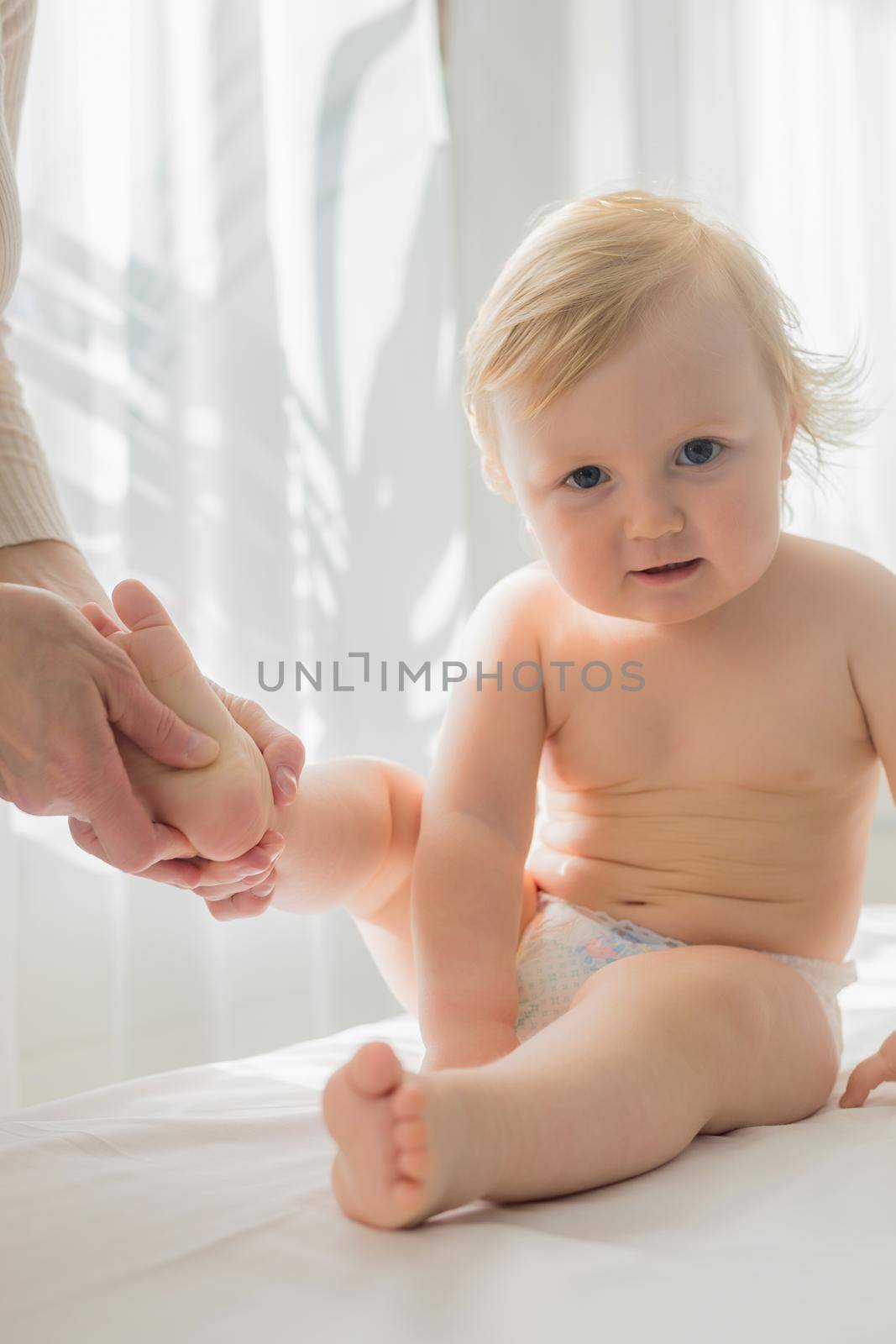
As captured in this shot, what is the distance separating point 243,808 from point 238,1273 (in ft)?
1.05

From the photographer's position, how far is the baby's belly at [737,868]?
1.06 m

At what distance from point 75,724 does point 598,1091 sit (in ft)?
1.27

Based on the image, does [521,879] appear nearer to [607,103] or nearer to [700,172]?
[700,172]

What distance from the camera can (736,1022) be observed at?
86 cm

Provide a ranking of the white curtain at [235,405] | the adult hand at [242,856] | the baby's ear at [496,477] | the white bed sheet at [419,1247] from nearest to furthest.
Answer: the white bed sheet at [419,1247] → the adult hand at [242,856] → the baby's ear at [496,477] → the white curtain at [235,405]

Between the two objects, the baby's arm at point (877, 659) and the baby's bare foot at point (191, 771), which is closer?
the baby's bare foot at point (191, 771)

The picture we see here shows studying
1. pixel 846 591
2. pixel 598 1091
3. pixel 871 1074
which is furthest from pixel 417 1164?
pixel 846 591

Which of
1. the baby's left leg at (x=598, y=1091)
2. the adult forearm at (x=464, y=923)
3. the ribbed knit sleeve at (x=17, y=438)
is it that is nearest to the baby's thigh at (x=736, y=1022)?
the baby's left leg at (x=598, y=1091)

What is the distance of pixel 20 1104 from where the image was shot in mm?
1612

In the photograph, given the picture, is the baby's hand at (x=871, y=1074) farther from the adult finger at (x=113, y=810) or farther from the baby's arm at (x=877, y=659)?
the adult finger at (x=113, y=810)

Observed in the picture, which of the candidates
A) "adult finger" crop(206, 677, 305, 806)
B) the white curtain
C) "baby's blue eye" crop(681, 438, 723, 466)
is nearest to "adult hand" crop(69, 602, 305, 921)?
"adult finger" crop(206, 677, 305, 806)

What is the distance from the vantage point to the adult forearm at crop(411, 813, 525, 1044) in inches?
39.0

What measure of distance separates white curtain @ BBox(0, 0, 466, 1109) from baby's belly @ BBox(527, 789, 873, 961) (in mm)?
794

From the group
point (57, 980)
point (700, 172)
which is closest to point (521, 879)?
point (57, 980)
